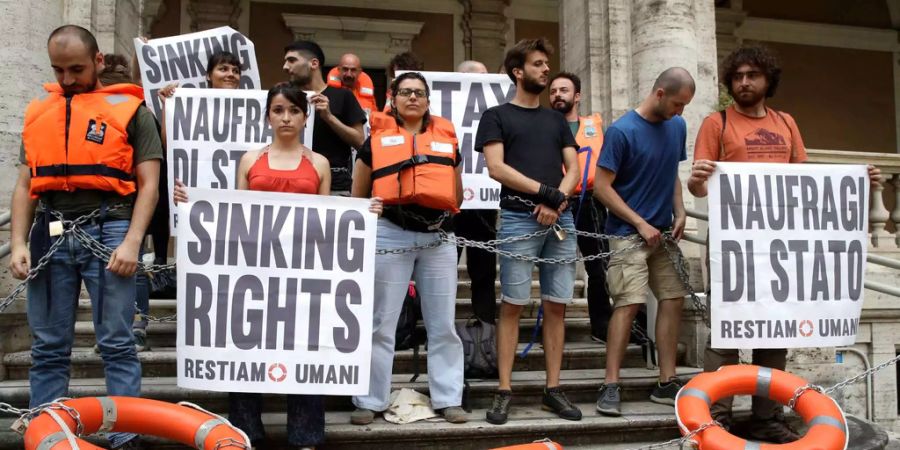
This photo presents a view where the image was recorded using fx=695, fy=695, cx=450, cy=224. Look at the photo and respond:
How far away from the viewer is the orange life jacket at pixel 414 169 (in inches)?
158

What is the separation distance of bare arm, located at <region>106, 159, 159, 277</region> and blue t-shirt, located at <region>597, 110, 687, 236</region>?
269 centimetres

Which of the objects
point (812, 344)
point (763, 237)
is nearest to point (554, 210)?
point (763, 237)

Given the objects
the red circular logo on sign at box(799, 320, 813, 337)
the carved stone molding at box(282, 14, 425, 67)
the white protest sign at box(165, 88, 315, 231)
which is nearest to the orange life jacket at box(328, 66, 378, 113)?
the white protest sign at box(165, 88, 315, 231)

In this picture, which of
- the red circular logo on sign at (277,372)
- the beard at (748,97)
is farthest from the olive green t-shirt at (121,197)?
the beard at (748,97)

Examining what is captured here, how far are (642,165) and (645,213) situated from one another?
32 centimetres

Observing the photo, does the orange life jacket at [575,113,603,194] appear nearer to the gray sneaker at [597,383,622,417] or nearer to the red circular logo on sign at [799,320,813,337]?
the gray sneaker at [597,383,622,417]

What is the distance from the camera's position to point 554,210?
4.20 metres

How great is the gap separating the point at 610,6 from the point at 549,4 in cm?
519

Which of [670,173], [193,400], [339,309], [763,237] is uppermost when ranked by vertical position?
[670,173]

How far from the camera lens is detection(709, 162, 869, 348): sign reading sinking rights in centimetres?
425

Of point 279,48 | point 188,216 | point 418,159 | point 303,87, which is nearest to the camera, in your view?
point 188,216

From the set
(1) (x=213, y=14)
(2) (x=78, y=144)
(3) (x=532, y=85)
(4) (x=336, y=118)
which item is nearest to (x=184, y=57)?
(4) (x=336, y=118)

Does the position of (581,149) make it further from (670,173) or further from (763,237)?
(763,237)

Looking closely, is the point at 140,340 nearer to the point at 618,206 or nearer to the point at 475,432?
the point at 475,432
